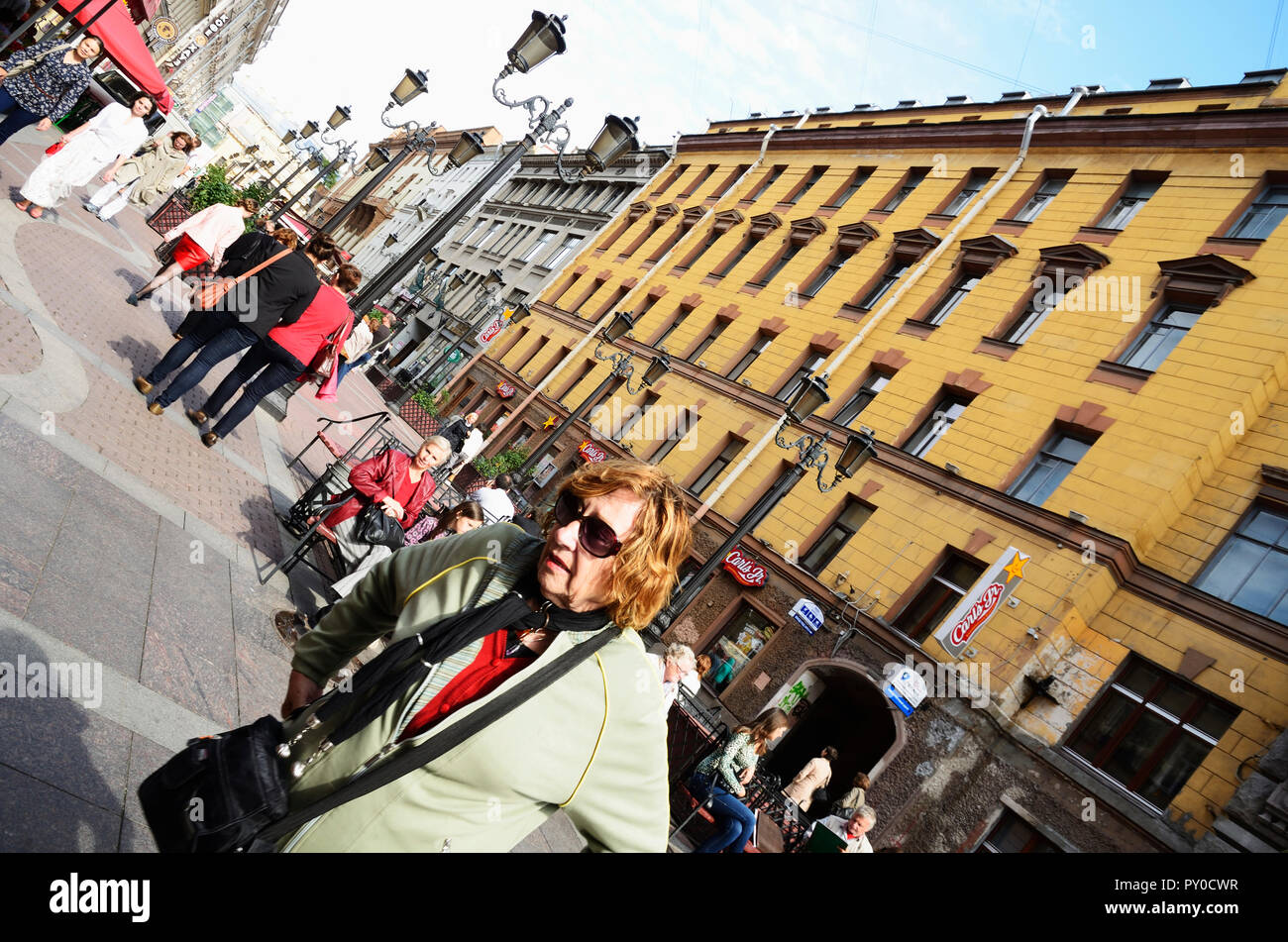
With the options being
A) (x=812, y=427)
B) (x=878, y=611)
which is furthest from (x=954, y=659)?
(x=812, y=427)

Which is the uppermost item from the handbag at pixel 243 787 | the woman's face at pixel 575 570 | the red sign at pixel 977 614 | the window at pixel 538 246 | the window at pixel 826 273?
the window at pixel 826 273

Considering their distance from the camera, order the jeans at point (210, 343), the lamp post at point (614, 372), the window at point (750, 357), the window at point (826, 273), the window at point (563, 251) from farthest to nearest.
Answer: the window at point (563, 251), the window at point (750, 357), the window at point (826, 273), the lamp post at point (614, 372), the jeans at point (210, 343)

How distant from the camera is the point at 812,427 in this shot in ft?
63.7

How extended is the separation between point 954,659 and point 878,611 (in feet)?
6.59

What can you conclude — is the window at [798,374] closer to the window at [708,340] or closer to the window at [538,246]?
the window at [708,340]

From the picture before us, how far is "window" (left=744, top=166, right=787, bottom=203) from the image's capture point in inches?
1133

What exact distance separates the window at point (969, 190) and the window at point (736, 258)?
7.87m

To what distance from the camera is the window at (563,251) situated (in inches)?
1535

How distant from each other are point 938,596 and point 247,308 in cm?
1341

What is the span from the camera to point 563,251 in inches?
1565

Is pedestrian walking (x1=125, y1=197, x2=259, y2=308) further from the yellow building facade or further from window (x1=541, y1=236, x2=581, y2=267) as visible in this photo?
window (x1=541, y1=236, x2=581, y2=267)

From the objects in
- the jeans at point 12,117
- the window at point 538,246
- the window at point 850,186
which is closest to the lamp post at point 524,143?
the jeans at point 12,117

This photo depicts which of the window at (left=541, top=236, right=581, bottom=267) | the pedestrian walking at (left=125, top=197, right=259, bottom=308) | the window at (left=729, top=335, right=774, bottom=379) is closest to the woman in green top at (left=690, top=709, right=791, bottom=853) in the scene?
the pedestrian walking at (left=125, top=197, right=259, bottom=308)

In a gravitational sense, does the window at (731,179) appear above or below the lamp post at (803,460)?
above
